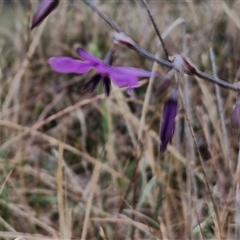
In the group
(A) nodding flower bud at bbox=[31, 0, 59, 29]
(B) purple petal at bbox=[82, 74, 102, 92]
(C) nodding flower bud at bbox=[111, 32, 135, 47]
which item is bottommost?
(B) purple petal at bbox=[82, 74, 102, 92]

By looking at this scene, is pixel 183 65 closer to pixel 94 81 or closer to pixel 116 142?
pixel 94 81

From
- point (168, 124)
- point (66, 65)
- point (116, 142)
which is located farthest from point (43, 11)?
point (116, 142)

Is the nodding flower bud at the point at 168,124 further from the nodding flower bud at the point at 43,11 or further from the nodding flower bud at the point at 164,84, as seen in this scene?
the nodding flower bud at the point at 43,11

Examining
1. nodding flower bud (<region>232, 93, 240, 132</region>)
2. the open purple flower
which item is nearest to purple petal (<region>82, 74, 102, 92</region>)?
the open purple flower

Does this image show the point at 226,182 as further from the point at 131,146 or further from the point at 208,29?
the point at 208,29

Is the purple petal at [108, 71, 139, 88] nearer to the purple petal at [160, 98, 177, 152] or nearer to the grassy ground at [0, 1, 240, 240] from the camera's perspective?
the purple petal at [160, 98, 177, 152]

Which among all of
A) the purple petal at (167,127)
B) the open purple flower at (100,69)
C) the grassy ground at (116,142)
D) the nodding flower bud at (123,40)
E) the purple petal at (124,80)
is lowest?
the grassy ground at (116,142)

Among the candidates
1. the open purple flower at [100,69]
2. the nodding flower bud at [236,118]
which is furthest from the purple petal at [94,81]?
the nodding flower bud at [236,118]

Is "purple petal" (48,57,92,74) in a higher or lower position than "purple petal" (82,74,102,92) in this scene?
higher
